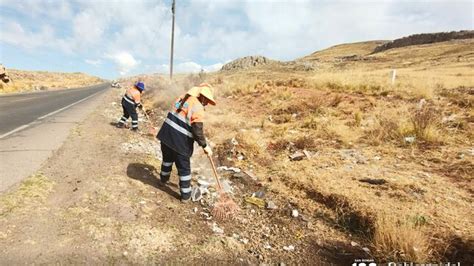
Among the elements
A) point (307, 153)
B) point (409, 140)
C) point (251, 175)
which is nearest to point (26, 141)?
point (251, 175)

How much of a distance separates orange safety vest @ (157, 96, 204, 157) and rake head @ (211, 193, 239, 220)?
841 millimetres

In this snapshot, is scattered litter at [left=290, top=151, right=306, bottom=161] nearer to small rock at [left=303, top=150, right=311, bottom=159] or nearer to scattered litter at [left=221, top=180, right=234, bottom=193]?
small rock at [left=303, top=150, right=311, bottom=159]

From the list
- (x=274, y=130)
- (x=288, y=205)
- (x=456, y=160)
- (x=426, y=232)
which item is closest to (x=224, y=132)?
(x=274, y=130)

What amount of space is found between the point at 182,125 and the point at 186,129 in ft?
0.25

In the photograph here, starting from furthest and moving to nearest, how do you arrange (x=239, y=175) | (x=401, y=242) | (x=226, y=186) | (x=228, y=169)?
1. (x=228, y=169)
2. (x=239, y=175)
3. (x=226, y=186)
4. (x=401, y=242)

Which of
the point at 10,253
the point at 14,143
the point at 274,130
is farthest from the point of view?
the point at 274,130

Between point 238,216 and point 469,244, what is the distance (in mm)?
2648

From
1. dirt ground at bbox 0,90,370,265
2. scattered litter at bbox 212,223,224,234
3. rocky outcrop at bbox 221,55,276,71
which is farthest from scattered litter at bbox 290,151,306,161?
rocky outcrop at bbox 221,55,276,71

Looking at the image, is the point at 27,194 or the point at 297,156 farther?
the point at 297,156

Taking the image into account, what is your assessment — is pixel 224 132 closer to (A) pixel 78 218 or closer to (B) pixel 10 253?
(A) pixel 78 218

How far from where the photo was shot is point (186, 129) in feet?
14.3

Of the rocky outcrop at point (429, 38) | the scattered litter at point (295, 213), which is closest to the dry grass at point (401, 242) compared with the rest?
the scattered litter at point (295, 213)

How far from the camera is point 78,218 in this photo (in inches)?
139

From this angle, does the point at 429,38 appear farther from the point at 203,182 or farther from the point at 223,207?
the point at 223,207
